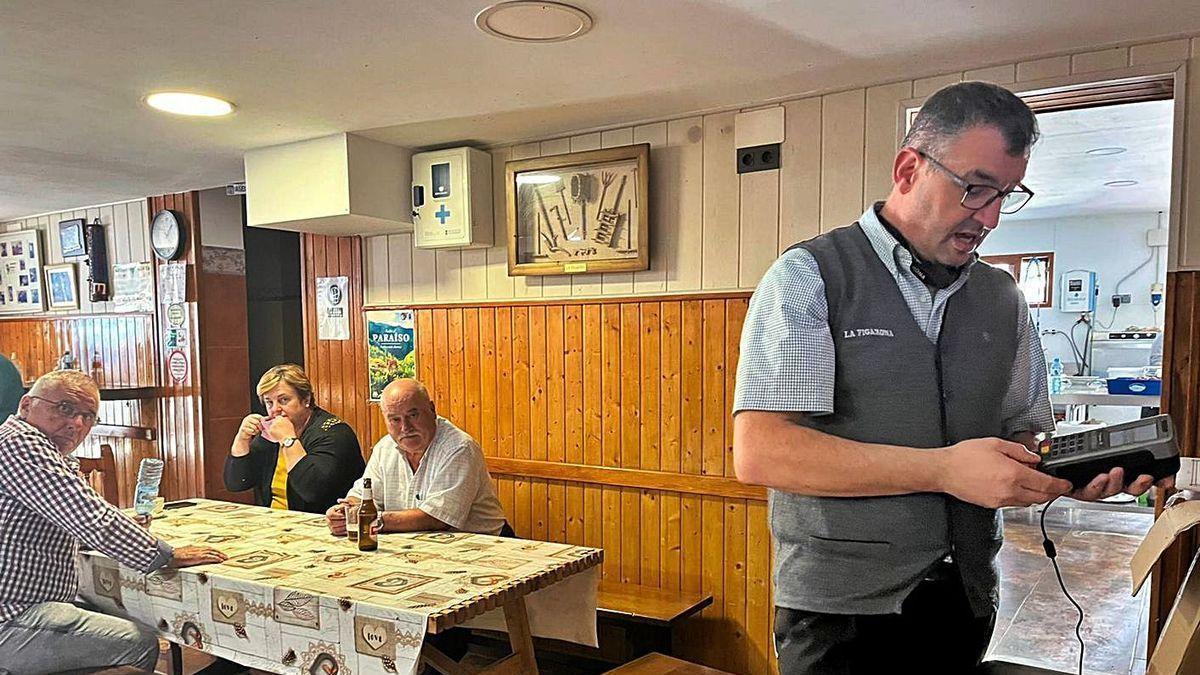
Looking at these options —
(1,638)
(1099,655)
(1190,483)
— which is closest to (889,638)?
(1190,483)

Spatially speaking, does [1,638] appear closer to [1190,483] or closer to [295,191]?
[295,191]

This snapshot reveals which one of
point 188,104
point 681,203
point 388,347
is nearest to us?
point 188,104

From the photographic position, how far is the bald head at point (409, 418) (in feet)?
9.21

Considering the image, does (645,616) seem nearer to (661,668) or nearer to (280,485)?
(661,668)

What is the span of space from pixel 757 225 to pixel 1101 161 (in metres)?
2.78

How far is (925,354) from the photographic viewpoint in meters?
1.15

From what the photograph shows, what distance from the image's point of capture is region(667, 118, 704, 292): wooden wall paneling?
2932 mm

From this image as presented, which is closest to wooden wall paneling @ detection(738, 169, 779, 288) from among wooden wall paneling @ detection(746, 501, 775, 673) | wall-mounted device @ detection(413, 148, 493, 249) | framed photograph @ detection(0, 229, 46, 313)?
wooden wall paneling @ detection(746, 501, 775, 673)

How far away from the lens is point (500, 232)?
337 centimetres

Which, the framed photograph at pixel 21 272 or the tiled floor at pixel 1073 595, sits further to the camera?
the framed photograph at pixel 21 272

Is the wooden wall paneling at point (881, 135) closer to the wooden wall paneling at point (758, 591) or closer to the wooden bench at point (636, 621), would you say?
the wooden wall paneling at point (758, 591)

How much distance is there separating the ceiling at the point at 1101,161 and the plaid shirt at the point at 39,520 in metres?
2.89

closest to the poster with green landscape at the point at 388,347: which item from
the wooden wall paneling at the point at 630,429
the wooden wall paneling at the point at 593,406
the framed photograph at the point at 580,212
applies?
the framed photograph at the point at 580,212

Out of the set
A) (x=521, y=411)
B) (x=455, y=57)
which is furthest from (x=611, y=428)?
(x=455, y=57)
